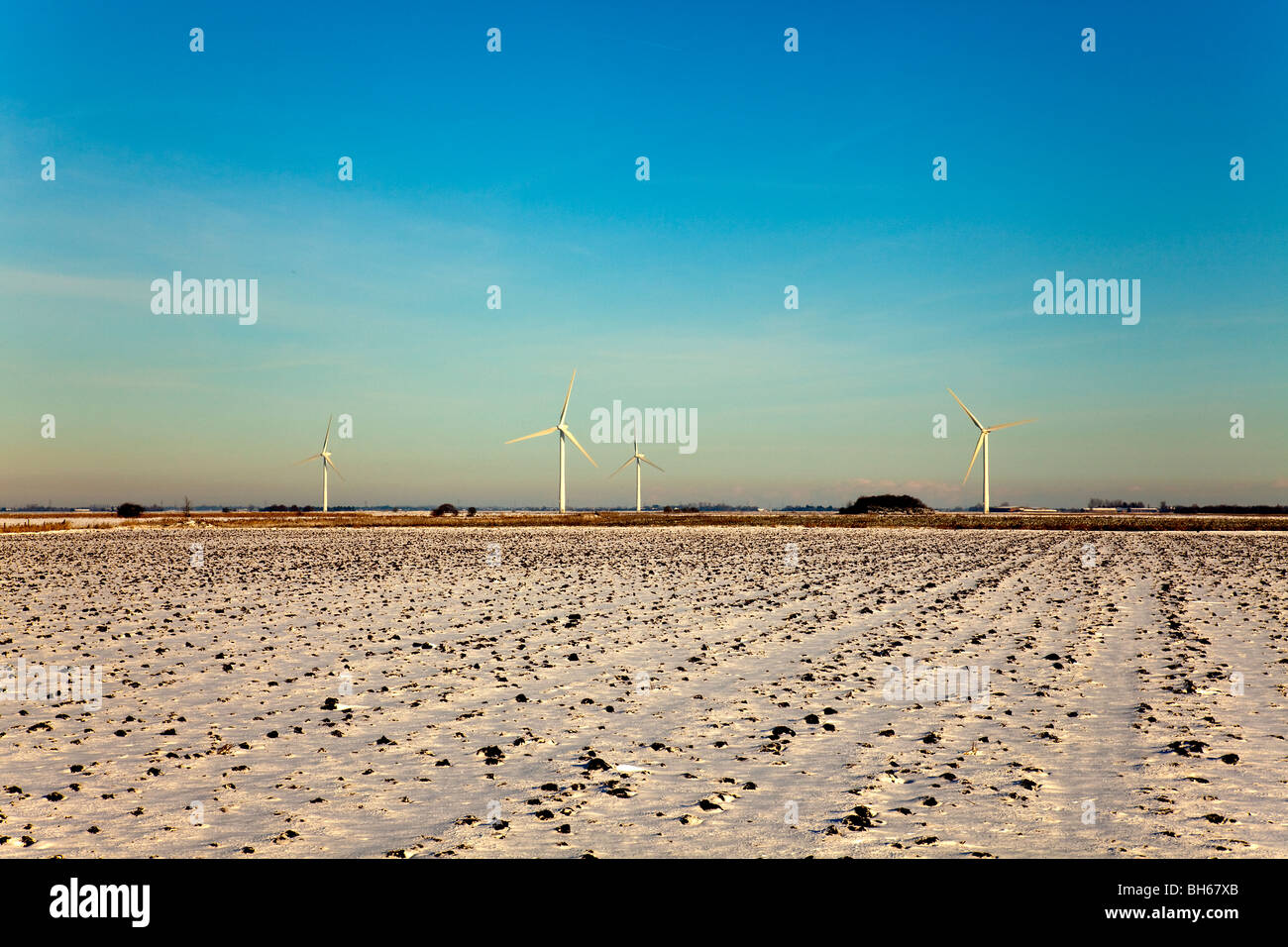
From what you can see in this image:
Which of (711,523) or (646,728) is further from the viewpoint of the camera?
(711,523)

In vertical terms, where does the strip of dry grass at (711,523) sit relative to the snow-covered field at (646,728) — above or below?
below

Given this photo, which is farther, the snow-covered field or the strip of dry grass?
the strip of dry grass

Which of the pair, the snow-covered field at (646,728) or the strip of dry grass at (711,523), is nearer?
the snow-covered field at (646,728)

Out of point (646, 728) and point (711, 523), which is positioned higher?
point (646, 728)

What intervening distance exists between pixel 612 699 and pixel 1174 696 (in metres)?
8.98

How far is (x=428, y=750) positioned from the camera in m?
11.0

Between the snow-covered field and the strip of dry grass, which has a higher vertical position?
the snow-covered field

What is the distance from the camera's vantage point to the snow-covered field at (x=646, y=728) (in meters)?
8.11

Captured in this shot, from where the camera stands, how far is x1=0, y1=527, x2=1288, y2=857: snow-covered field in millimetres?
8109

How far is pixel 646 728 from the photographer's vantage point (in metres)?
12.1
